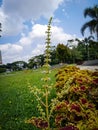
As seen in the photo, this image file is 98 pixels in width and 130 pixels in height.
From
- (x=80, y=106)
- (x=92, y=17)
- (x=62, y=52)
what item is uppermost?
(x=92, y=17)

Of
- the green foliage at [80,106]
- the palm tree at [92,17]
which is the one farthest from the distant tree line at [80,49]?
the green foliage at [80,106]

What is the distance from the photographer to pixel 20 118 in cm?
741

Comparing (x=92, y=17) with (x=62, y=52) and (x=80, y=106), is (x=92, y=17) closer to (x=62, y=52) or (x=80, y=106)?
(x=62, y=52)

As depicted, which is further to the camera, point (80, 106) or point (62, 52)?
point (62, 52)

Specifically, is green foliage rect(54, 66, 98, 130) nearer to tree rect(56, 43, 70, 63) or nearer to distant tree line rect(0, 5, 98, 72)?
distant tree line rect(0, 5, 98, 72)

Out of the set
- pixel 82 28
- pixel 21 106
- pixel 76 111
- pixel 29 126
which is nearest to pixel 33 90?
pixel 76 111

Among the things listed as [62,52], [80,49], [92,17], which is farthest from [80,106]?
[80,49]

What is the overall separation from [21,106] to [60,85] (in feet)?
6.50

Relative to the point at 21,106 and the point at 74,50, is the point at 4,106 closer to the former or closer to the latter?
the point at 21,106

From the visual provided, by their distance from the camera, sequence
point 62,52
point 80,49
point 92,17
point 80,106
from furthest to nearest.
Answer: point 80,49 → point 62,52 → point 92,17 → point 80,106

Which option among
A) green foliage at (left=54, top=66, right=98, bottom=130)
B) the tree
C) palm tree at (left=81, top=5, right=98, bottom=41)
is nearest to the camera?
green foliage at (left=54, top=66, right=98, bottom=130)

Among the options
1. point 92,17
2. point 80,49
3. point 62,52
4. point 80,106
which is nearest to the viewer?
point 80,106

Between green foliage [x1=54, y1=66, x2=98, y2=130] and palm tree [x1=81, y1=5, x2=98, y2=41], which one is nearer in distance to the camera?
green foliage [x1=54, y1=66, x2=98, y2=130]

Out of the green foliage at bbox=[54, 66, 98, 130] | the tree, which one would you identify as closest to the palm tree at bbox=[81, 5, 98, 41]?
the tree
